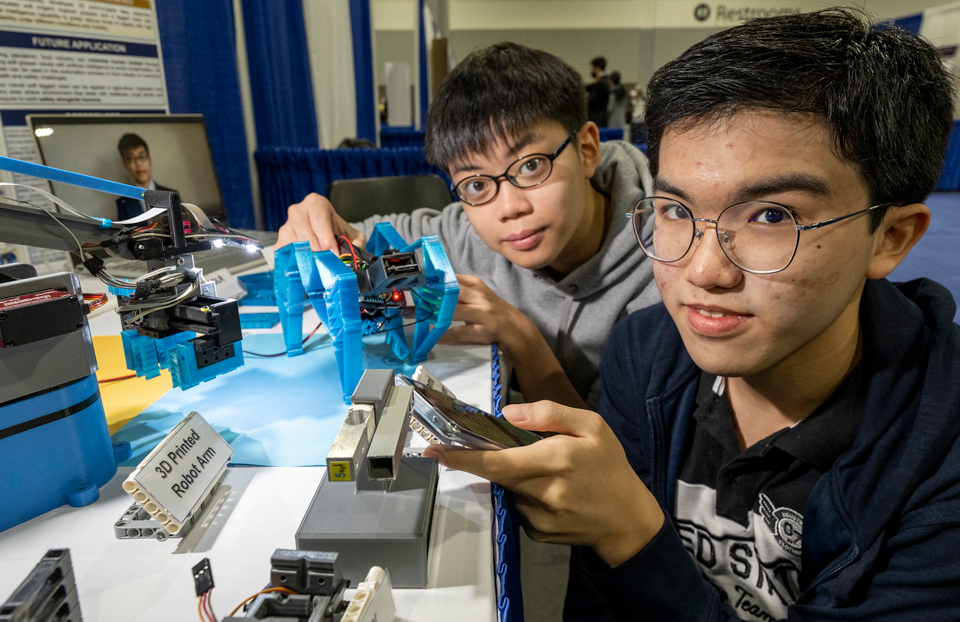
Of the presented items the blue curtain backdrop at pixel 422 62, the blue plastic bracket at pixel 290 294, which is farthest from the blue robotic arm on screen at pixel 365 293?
the blue curtain backdrop at pixel 422 62

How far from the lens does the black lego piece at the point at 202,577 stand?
53cm

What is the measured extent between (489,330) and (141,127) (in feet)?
4.17

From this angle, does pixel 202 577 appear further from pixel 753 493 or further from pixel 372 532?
pixel 753 493

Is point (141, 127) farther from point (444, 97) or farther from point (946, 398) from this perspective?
point (946, 398)

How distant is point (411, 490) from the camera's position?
587 millimetres

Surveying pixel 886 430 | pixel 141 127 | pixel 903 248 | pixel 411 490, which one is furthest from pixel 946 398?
pixel 141 127

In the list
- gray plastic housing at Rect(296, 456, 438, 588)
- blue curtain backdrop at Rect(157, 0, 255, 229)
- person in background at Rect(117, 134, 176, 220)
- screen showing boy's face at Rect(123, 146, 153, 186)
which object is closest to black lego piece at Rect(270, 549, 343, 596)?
gray plastic housing at Rect(296, 456, 438, 588)

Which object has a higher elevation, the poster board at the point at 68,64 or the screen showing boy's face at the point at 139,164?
the poster board at the point at 68,64

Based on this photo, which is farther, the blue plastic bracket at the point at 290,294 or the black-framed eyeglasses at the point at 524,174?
the black-framed eyeglasses at the point at 524,174

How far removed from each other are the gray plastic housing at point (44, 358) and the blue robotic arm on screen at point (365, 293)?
0.35 m

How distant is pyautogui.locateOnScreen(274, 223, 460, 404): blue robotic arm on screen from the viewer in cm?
91

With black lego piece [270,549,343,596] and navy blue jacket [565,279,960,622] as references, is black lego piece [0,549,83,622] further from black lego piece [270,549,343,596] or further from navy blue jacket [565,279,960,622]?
navy blue jacket [565,279,960,622]

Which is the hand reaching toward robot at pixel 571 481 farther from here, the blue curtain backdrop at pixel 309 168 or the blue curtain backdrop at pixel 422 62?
the blue curtain backdrop at pixel 422 62

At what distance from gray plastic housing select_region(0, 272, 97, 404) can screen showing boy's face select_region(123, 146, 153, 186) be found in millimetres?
1162
